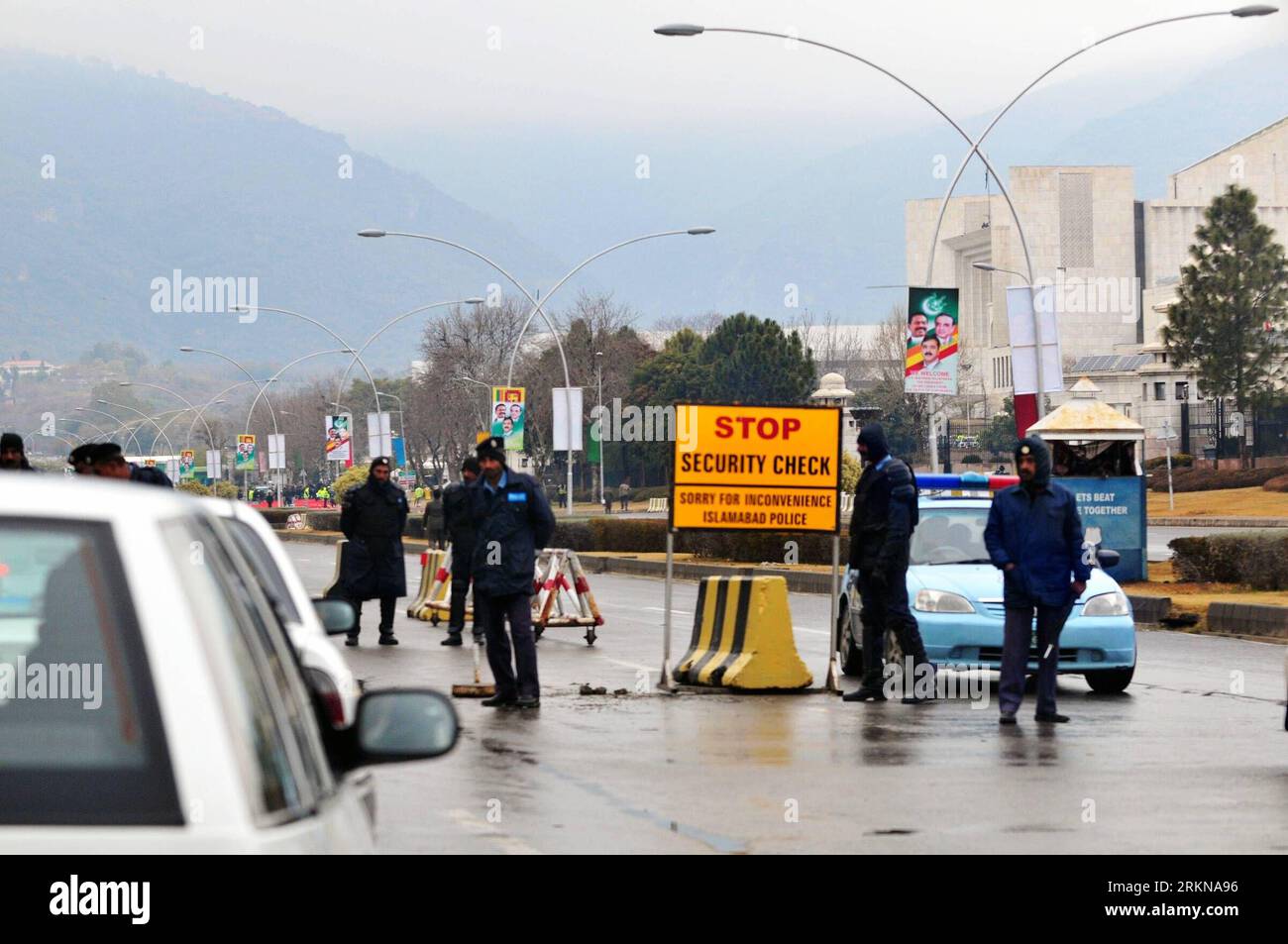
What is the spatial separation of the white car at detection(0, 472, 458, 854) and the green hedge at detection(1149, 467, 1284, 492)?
6570 centimetres

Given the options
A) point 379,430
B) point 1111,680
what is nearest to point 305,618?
point 1111,680

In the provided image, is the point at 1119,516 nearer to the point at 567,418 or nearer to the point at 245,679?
the point at 567,418

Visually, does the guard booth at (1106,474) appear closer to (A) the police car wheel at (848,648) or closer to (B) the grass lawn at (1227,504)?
(A) the police car wheel at (848,648)

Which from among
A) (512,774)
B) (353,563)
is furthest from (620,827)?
(353,563)

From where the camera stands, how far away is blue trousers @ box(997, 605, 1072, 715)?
13867 mm

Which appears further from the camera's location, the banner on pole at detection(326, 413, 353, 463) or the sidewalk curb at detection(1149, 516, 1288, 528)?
the banner on pole at detection(326, 413, 353, 463)

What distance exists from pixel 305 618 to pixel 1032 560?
6855 mm

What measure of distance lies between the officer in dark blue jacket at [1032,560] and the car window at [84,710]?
36.0ft

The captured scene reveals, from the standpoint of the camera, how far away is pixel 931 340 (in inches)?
1215

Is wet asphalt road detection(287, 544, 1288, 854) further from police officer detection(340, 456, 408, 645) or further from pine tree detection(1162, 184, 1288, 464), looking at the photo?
pine tree detection(1162, 184, 1288, 464)

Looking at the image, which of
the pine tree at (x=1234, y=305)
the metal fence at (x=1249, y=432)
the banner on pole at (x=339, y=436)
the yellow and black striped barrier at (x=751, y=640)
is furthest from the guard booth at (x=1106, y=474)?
the pine tree at (x=1234, y=305)

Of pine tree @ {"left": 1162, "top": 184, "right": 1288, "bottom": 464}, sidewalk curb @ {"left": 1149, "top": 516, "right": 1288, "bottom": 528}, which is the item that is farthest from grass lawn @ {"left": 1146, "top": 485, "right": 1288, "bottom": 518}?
pine tree @ {"left": 1162, "top": 184, "right": 1288, "bottom": 464}

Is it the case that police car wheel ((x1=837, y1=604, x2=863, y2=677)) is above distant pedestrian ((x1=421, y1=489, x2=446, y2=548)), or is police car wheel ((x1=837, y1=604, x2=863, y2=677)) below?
below
